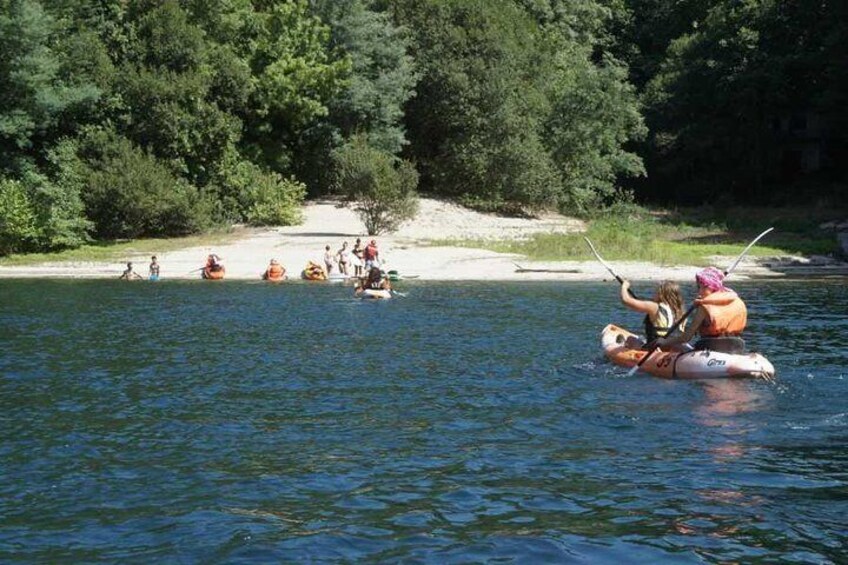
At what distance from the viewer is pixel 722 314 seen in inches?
648

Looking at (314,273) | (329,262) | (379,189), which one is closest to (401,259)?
(329,262)

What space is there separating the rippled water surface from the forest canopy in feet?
80.0

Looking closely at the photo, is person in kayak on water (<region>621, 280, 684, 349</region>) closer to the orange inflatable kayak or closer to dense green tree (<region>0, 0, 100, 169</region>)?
the orange inflatable kayak

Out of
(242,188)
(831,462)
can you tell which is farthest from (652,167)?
(831,462)

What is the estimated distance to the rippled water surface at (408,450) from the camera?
8.95 metres

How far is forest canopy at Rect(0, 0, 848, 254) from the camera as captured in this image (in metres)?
45.2

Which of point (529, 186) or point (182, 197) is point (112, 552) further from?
point (529, 186)

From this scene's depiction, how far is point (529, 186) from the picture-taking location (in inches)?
2142

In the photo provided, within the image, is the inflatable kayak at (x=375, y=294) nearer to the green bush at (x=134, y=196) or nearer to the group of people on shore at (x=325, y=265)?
the group of people on shore at (x=325, y=265)

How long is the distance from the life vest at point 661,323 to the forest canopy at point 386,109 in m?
30.8

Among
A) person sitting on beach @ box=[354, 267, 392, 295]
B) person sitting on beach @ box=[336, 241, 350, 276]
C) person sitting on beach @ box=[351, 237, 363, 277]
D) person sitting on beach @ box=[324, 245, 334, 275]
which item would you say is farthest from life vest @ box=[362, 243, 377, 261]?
person sitting on beach @ box=[354, 267, 392, 295]

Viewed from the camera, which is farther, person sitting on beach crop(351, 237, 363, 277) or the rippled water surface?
person sitting on beach crop(351, 237, 363, 277)

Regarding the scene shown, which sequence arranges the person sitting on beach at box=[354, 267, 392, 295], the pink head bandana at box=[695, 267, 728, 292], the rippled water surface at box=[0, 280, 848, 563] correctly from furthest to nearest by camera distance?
the person sitting on beach at box=[354, 267, 392, 295] → the pink head bandana at box=[695, 267, 728, 292] → the rippled water surface at box=[0, 280, 848, 563]

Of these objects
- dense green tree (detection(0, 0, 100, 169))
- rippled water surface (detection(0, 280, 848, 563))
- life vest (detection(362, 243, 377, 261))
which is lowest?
rippled water surface (detection(0, 280, 848, 563))
